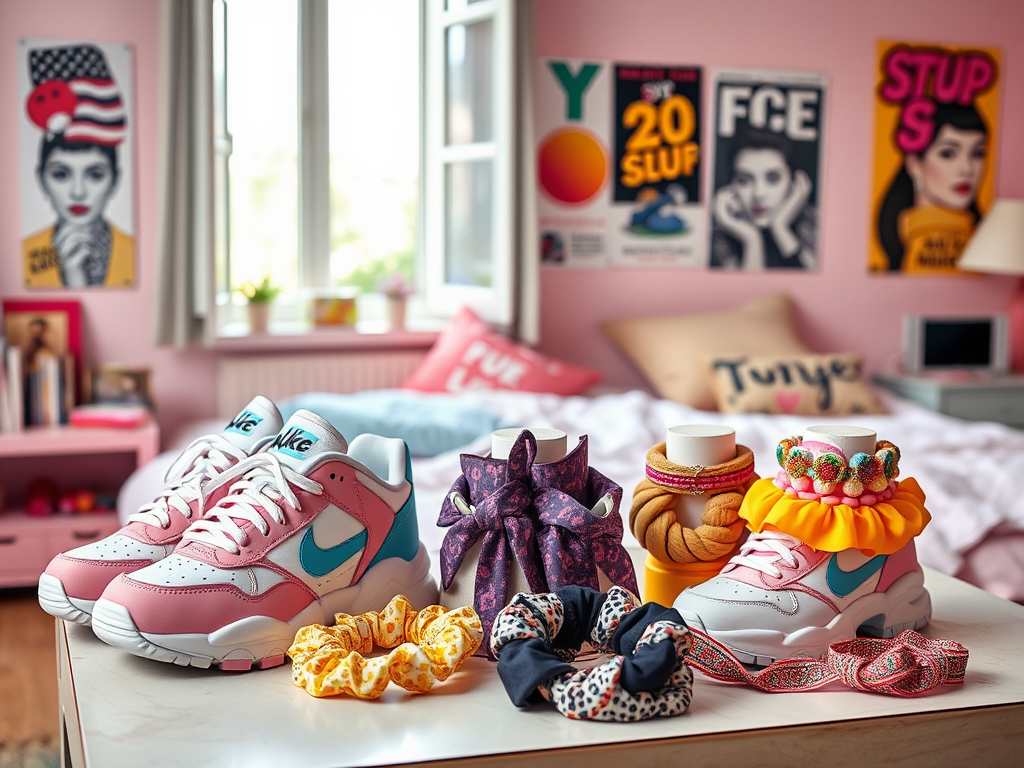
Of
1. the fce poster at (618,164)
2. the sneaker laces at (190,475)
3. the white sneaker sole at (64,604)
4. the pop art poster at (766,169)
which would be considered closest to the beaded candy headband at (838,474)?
the sneaker laces at (190,475)

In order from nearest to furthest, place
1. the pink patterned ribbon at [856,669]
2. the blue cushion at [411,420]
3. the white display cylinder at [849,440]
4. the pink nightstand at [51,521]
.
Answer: the pink patterned ribbon at [856,669]
the white display cylinder at [849,440]
the blue cushion at [411,420]
the pink nightstand at [51,521]

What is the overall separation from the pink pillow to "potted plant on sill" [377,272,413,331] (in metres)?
0.24

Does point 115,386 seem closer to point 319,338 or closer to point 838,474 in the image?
point 319,338

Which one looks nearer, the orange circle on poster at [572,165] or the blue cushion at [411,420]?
the blue cushion at [411,420]

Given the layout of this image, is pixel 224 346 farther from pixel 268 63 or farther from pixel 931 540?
pixel 931 540

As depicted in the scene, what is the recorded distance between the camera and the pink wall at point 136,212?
3.11 m

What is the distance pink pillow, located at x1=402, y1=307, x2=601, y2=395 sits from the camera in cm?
316

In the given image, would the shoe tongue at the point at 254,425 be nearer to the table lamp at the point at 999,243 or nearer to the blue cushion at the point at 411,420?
the blue cushion at the point at 411,420

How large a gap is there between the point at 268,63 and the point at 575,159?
1.07m

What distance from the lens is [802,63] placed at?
3.80 metres

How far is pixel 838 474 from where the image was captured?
0.98 metres

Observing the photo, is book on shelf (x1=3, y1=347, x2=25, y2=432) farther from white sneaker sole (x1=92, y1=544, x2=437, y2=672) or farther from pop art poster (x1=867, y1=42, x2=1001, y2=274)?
pop art poster (x1=867, y1=42, x2=1001, y2=274)

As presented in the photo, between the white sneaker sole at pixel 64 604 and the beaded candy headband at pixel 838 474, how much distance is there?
0.67m

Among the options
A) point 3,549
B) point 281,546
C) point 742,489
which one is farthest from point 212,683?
point 3,549
